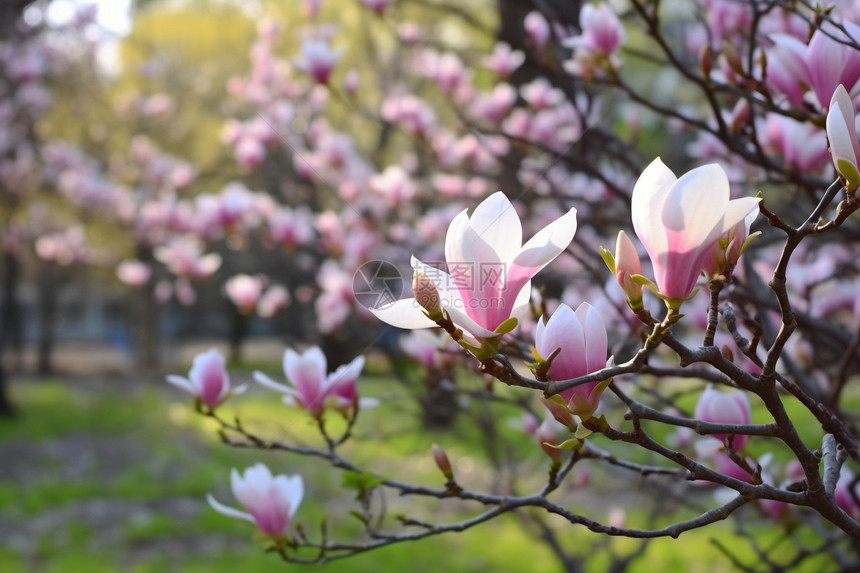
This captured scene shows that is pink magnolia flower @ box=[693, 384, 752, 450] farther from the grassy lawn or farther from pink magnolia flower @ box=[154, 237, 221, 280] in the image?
pink magnolia flower @ box=[154, 237, 221, 280]

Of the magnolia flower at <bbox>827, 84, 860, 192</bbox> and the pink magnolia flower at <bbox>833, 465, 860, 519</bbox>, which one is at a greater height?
the magnolia flower at <bbox>827, 84, 860, 192</bbox>

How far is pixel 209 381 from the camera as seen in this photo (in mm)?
1474

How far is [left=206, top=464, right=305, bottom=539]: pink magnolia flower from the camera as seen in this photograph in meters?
1.31

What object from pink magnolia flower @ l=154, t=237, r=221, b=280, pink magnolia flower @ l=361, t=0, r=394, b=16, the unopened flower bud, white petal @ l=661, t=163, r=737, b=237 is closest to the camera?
white petal @ l=661, t=163, r=737, b=237

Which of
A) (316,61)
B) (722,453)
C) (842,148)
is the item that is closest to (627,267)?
(842,148)

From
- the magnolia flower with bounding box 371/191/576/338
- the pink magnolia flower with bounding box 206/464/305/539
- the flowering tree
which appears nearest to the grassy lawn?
the flowering tree

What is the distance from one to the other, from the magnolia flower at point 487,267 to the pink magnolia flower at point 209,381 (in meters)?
0.83

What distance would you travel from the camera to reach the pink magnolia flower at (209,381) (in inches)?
57.6

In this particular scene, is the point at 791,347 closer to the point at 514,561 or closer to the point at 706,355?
the point at 706,355

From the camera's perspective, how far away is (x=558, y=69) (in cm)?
217

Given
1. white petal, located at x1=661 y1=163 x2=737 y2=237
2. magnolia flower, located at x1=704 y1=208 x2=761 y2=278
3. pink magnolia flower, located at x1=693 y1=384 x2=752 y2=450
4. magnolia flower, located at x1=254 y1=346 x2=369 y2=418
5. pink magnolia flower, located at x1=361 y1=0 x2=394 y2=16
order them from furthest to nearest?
pink magnolia flower, located at x1=361 y1=0 x2=394 y2=16
magnolia flower, located at x1=254 y1=346 x2=369 y2=418
pink magnolia flower, located at x1=693 y1=384 x2=752 y2=450
magnolia flower, located at x1=704 y1=208 x2=761 y2=278
white petal, located at x1=661 y1=163 x2=737 y2=237

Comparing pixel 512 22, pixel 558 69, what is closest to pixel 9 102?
pixel 512 22

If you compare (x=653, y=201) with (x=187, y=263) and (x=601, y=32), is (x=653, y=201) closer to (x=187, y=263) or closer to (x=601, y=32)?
(x=601, y=32)

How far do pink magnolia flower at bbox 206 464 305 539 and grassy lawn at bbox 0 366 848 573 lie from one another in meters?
0.98
